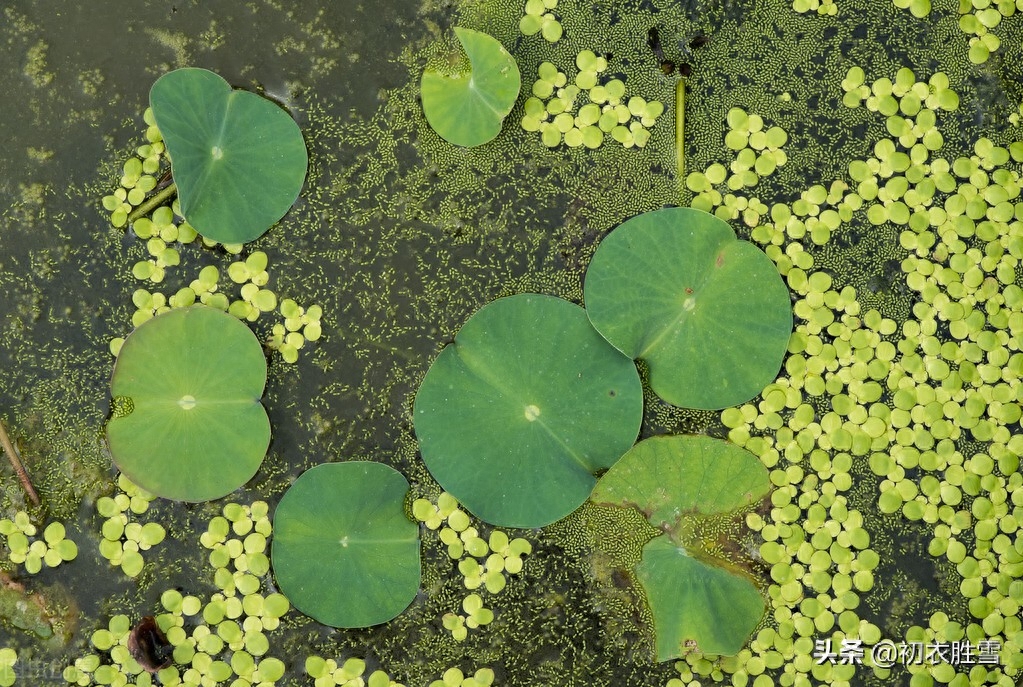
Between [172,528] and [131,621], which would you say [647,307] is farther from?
[131,621]

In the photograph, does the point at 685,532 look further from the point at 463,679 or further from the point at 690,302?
the point at 463,679

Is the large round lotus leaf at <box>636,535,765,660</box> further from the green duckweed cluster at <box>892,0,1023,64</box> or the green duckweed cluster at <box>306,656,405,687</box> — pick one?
the green duckweed cluster at <box>892,0,1023,64</box>

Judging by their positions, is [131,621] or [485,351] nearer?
[485,351]

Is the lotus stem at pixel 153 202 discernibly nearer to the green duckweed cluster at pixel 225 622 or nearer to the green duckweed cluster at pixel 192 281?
the green duckweed cluster at pixel 192 281

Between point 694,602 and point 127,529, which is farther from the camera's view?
point 127,529

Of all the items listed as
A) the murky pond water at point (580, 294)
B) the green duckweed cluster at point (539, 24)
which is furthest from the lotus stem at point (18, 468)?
the green duckweed cluster at point (539, 24)

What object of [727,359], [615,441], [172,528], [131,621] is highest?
[727,359]

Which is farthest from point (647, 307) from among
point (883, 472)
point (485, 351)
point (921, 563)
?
point (921, 563)

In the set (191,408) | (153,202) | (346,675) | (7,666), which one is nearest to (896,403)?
(346,675)
